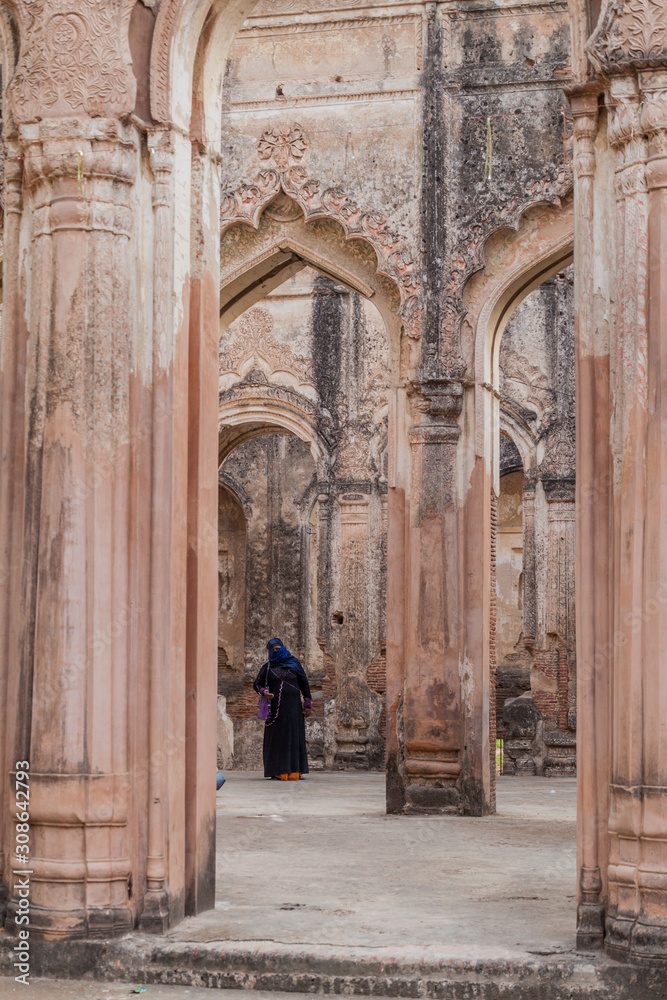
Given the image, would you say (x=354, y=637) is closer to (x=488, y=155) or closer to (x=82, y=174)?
(x=488, y=155)

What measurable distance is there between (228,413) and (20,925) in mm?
11783

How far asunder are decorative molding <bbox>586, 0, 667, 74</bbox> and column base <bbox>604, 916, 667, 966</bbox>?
281 centimetres

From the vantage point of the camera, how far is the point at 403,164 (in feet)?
33.3

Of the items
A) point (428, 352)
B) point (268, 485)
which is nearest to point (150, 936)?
point (428, 352)

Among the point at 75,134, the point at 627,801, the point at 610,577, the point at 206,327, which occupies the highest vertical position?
the point at 75,134

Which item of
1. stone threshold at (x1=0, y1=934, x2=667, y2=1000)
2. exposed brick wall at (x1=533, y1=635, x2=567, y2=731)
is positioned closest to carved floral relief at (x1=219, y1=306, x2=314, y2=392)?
exposed brick wall at (x1=533, y1=635, x2=567, y2=731)

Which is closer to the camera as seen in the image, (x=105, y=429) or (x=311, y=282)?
(x=105, y=429)

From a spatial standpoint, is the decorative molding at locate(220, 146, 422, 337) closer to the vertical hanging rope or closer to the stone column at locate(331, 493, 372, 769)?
the vertical hanging rope

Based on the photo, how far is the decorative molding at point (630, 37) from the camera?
14.7 ft

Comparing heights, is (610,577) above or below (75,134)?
below

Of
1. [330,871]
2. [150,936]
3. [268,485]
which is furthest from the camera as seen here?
[268,485]

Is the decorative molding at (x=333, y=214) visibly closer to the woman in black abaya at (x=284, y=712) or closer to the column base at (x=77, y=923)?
the woman in black abaya at (x=284, y=712)

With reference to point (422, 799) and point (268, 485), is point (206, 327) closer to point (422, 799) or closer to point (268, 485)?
point (422, 799)

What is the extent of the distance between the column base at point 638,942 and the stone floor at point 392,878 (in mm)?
231
